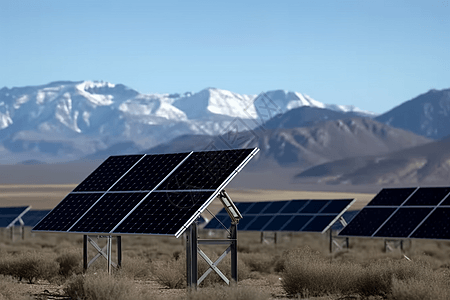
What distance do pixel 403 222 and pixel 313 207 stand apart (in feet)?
65.2

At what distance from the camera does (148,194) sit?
77.3ft

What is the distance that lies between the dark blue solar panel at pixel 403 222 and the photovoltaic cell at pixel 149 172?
45.8ft

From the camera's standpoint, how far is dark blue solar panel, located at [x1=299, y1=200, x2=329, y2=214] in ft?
180

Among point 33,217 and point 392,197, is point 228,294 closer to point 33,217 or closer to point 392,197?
point 392,197

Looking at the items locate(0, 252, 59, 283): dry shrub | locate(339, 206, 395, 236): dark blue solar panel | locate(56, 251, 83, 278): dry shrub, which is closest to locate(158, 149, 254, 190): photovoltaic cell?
locate(0, 252, 59, 283): dry shrub

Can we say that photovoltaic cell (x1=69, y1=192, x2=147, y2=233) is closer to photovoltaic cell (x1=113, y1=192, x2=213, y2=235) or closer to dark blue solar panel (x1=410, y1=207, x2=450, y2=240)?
photovoltaic cell (x1=113, y1=192, x2=213, y2=235)

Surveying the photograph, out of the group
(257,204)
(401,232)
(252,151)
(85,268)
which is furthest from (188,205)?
(257,204)

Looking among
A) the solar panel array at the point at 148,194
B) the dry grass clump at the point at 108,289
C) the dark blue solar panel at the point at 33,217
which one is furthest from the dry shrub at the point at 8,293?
the dark blue solar panel at the point at 33,217

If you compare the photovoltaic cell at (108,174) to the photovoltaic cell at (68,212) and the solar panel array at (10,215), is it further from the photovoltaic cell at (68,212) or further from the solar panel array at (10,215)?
the solar panel array at (10,215)

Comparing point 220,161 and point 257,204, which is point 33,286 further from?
point 257,204

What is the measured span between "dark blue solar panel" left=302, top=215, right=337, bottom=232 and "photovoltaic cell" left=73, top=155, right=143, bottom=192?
933 inches

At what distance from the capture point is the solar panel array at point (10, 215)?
235 ft

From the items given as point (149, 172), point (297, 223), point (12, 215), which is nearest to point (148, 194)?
point (149, 172)

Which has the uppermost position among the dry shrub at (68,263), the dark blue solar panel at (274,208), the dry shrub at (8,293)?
the dry shrub at (8,293)
